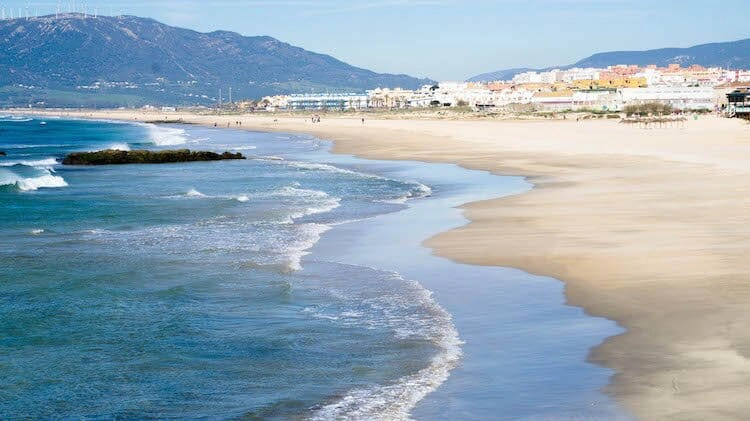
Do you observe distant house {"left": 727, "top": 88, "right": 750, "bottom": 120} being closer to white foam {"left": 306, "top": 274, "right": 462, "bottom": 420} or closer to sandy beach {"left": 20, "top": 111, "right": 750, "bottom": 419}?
sandy beach {"left": 20, "top": 111, "right": 750, "bottom": 419}

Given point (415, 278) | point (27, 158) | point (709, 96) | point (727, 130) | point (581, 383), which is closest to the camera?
point (581, 383)

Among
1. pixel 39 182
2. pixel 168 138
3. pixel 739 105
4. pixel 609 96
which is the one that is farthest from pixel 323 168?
pixel 609 96

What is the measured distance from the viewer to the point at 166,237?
1805cm

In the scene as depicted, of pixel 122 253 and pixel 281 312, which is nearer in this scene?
pixel 281 312

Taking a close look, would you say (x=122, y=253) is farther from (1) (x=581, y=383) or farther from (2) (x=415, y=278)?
(1) (x=581, y=383)

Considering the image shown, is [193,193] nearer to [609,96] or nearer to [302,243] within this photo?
[302,243]

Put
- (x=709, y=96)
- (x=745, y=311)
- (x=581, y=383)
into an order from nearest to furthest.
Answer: (x=581, y=383) → (x=745, y=311) → (x=709, y=96)

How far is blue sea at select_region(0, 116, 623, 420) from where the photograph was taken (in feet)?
25.9

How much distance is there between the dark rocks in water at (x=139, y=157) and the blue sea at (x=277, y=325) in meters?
24.4

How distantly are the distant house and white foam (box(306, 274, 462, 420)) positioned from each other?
71.6 m

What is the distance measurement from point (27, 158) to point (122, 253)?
38.2m

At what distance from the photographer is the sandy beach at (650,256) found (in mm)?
7957

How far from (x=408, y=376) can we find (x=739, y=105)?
81.7 metres

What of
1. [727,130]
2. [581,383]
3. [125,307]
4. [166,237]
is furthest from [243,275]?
[727,130]
